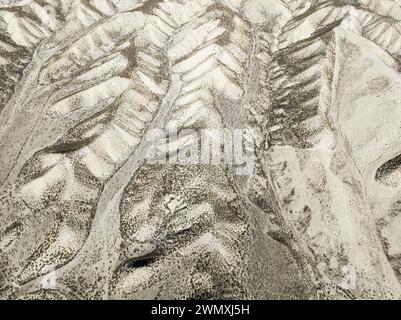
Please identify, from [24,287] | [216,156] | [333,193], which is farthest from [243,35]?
[24,287]

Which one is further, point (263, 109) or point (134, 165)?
point (263, 109)

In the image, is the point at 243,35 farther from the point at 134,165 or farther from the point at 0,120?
the point at 0,120

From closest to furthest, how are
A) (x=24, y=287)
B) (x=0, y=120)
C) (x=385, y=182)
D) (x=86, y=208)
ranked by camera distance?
(x=24, y=287) → (x=86, y=208) → (x=385, y=182) → (x=0, y=120)

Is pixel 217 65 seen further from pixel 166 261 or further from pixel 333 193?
pixel 166 261

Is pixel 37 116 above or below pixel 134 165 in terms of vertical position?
above
